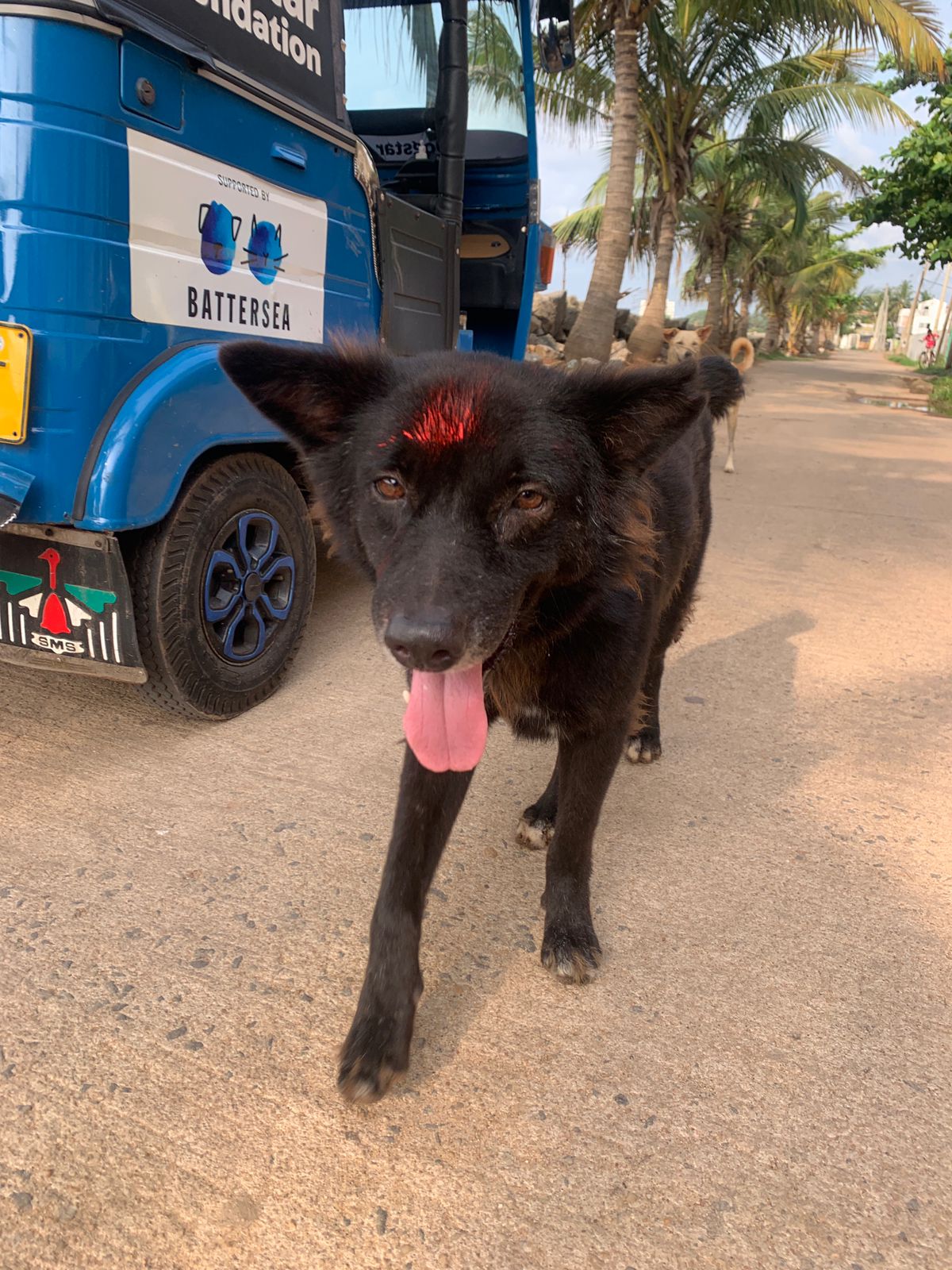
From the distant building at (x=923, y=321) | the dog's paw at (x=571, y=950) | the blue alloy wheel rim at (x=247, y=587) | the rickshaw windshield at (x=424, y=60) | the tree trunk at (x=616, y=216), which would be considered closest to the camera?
the dog's paw at (x=571, y=950)

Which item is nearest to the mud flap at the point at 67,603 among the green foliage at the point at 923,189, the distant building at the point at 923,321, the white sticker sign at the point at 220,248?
the white sticker sign at the point at 220,248

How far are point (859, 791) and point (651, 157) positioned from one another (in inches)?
832

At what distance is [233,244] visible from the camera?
297 cm

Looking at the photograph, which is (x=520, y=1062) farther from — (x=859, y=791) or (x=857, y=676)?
(x=857, y=676)

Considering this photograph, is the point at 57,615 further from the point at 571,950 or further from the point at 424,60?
the point at 424,60

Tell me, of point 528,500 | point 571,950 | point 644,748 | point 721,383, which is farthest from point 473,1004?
point 721,383

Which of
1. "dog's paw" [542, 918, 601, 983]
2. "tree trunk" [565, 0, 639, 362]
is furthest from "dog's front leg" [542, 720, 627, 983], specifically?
"tree trunk" [565, 0, 639, 362]

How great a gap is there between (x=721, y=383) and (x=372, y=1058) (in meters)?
2.68

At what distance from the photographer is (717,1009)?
2.04m

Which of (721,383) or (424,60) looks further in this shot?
(424,60)

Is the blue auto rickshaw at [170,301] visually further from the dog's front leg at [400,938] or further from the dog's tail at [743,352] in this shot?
the dog's tail at [743,352]

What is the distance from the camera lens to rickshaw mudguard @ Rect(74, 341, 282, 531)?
2.53 metres

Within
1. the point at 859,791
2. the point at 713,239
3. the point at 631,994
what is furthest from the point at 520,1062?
the point at 713,239

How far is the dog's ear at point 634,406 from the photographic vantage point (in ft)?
5.85
